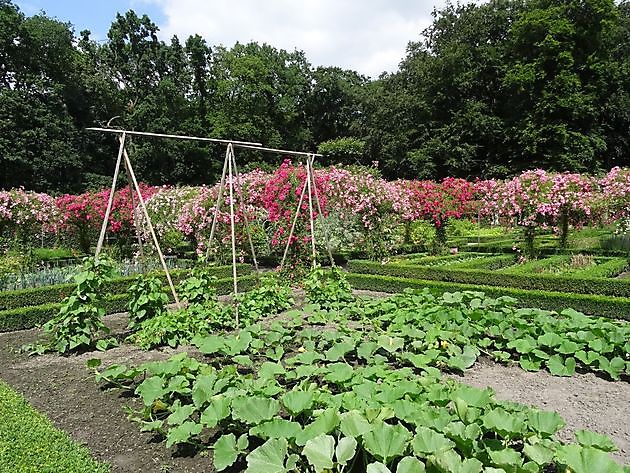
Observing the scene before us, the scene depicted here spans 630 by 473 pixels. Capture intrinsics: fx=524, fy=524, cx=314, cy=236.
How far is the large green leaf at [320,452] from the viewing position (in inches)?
110

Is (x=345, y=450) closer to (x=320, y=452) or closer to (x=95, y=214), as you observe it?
(x=320, y=452)

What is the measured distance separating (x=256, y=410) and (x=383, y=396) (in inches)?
36.9

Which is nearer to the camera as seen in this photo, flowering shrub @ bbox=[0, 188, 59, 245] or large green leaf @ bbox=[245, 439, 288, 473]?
large green leaf @ bbox=[245, 439, 288, 473]

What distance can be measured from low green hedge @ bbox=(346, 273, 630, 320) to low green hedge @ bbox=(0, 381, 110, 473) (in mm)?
5207

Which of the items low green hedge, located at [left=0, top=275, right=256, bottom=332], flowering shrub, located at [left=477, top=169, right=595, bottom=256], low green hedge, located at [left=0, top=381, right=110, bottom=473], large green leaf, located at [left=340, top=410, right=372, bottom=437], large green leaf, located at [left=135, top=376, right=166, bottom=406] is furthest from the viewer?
flowering shrub, located at [left=477, top=169, right=595, bottom=256]

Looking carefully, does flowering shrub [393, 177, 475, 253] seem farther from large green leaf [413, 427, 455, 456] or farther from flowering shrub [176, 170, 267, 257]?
large green leaf [413, 427, 455, 456]

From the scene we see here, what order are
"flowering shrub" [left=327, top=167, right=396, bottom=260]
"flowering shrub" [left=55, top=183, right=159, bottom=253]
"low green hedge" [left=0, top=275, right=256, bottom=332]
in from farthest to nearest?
"flowering shrub" [left=55, top=183, right=159, bottom=253]
"flowering shrub" [left=327, top=167, right=396, bottom=260]
"low green hedge" [left=0, top=275, right=256, bottom=332]

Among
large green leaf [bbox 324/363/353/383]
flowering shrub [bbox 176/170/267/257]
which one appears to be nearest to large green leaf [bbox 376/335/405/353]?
large green leaf [bbox 324/363/353/383]

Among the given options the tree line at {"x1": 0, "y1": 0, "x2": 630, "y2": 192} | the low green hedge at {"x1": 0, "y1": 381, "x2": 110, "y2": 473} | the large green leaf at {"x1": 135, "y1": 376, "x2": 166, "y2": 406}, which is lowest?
the low green hedge at {"x1": 0, "y1": 381, "x2": 110, "y2": 473}

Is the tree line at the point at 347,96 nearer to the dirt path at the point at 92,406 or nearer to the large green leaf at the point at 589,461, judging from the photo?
the dirt path at the point at 92,406

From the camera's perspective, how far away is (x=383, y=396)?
3744 millimetres

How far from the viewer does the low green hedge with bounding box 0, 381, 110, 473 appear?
11.4ft

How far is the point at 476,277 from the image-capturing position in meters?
10.2

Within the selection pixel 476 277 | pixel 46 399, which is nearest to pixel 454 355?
pixel 46 399
